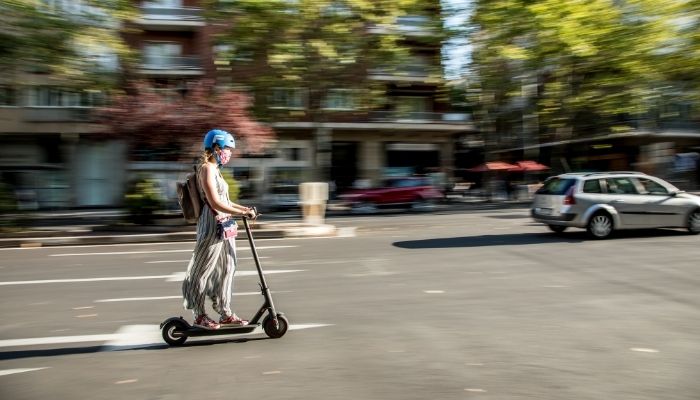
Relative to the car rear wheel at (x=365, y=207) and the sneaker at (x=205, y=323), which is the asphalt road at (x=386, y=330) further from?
the car rear wheel at (x=365, y=207)

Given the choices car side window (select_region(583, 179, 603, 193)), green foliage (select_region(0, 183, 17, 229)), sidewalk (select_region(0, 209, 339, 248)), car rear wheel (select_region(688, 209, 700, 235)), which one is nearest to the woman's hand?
car side window (select_region(583, 179, 603, 193))

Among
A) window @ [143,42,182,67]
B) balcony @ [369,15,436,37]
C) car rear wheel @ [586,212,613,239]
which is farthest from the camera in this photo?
window @ [143,42,182,67]

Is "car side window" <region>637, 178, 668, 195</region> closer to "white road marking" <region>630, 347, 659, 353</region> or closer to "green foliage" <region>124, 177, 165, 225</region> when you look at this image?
"white road marking" <region>630, 347, 659, 353</region>

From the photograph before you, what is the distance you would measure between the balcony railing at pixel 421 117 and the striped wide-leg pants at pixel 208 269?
3286 cm

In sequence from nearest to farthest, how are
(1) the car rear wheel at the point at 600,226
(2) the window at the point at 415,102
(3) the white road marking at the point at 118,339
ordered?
(3) the white road marking at the point at 118,339 → (1) the car rear wheel at the point at 600,226 → (2) the window at the point at 415,102

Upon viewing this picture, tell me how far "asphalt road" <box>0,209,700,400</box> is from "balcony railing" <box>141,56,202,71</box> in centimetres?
2601

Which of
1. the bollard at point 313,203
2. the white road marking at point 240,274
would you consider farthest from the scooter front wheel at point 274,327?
the bollard at point 313,203

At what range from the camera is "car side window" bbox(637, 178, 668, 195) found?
12.8 meters

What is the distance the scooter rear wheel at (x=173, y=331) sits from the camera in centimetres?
509

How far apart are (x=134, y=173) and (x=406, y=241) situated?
8075mm

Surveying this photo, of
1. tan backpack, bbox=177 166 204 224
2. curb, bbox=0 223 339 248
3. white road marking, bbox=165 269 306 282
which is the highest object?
tan backpack, bbox=177 166 204 224

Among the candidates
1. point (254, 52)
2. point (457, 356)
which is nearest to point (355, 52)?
point (254, 52)

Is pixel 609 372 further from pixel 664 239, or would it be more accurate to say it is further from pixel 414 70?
pixel 414 70

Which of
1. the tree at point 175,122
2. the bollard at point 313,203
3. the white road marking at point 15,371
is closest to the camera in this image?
the white road marking at point 15,371
